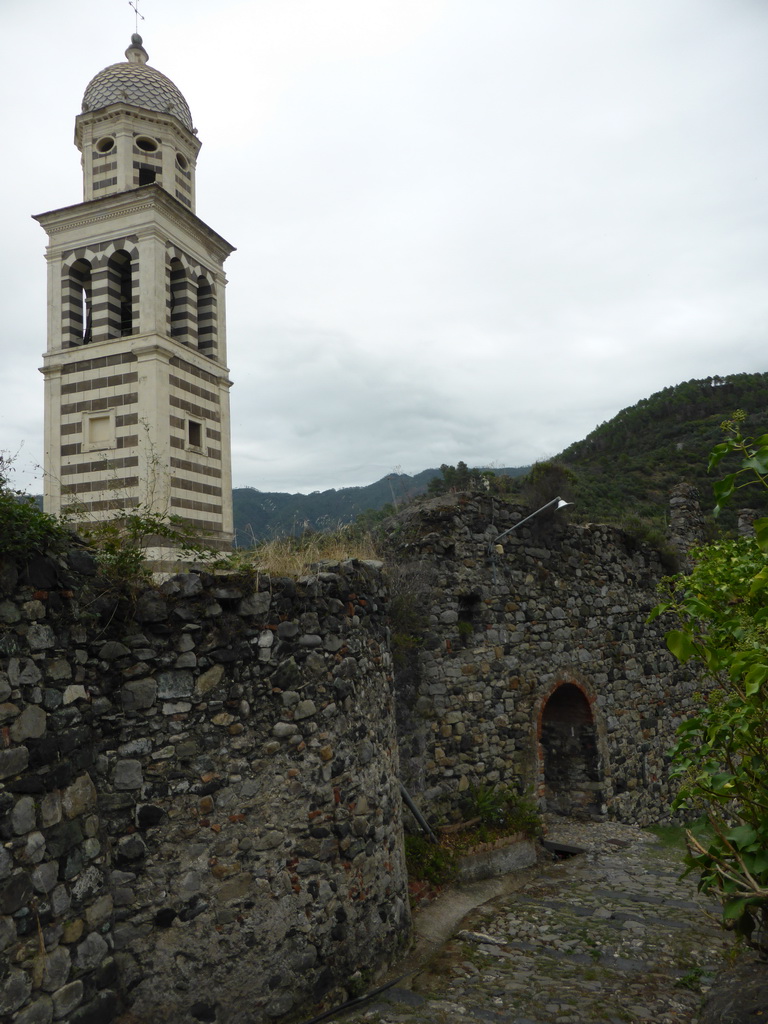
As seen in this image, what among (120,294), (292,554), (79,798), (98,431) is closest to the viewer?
(79,798)

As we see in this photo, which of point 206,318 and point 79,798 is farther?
point 206,318

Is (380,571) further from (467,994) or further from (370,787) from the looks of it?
(467,994)

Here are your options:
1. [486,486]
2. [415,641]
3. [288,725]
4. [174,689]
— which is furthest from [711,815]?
[486,486]

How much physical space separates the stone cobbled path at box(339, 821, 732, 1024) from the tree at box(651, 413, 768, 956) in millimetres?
1537

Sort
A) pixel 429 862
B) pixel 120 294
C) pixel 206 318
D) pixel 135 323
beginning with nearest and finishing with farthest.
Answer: pixel 429 862, pixel 135 323, pixel 120 294, pixel 206 318

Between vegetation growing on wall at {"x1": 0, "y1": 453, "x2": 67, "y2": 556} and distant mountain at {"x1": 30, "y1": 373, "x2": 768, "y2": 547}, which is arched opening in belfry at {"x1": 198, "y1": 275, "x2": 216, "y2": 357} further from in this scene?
vegetation growing on wall at {"x1": 0, "y1": 453, "x2": 67, "y2": 556}

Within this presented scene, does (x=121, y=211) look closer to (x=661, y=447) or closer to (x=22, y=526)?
(x=22, y=526)

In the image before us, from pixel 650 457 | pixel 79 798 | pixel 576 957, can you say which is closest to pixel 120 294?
pixel 79 798

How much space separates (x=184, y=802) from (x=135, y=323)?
27.9ft

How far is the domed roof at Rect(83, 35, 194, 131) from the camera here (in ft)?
37.3

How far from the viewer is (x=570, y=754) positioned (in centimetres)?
973

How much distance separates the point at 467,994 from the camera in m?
5.02

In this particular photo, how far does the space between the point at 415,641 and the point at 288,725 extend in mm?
3268

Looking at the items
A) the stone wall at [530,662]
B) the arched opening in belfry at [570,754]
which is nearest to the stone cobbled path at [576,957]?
the stone wall at [530,662]
